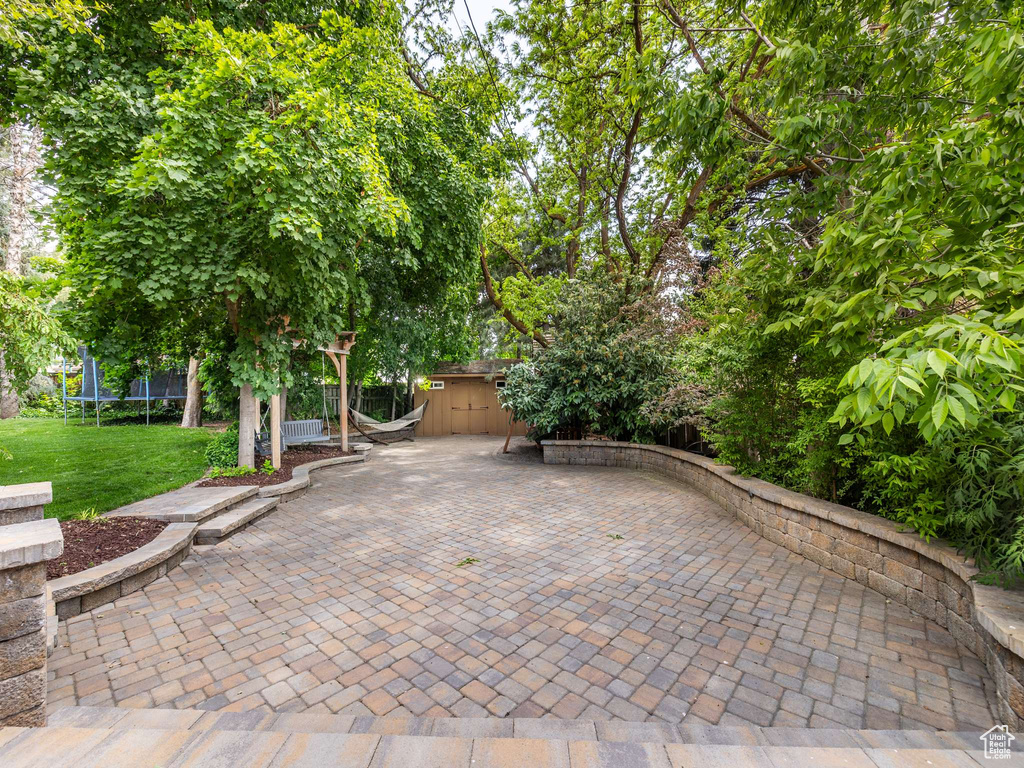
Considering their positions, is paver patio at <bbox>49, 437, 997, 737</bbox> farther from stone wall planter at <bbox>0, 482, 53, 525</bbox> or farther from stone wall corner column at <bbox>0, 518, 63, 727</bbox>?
stone wall planter at <bbox>0, 482, 53, 525</bbox>

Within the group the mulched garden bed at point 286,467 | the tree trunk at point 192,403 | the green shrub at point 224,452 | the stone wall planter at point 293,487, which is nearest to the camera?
the stone wall planter at point 293,487

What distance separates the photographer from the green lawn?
442cm

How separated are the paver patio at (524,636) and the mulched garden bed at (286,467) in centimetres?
Answer: 154

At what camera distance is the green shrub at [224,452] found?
20.0 ft

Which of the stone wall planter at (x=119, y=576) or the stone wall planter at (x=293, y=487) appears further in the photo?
the stone wall planter at (x=293, y=487)

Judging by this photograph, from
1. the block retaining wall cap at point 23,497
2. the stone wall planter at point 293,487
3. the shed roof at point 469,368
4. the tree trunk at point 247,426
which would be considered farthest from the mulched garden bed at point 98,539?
the shed roof at point 469,368

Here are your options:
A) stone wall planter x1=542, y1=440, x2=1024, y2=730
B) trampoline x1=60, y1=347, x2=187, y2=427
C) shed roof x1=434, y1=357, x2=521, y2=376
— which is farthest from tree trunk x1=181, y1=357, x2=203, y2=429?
stone wall planter x1=542, y1=440, x2=1024, y2=730

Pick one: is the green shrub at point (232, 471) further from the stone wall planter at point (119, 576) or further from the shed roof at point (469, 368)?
the shed roof at point (469, 368)

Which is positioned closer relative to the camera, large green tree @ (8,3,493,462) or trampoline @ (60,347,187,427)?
large green tree @ (8,3,493,462)

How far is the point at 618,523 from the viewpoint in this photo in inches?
173

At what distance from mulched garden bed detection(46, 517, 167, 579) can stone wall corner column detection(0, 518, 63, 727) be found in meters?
1.59

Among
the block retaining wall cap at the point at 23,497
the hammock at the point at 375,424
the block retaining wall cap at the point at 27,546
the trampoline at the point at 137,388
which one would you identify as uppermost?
the trampoline at the point at 137,388

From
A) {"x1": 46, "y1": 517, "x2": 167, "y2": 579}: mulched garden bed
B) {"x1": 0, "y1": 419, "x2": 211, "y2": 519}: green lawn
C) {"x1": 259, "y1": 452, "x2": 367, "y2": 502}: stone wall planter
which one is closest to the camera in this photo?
{"x1": 46, "y1": 517, "x2": 167, "y2": 579}: mulched garden bed

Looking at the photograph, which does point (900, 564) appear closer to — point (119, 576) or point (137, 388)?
point (119, 576)
